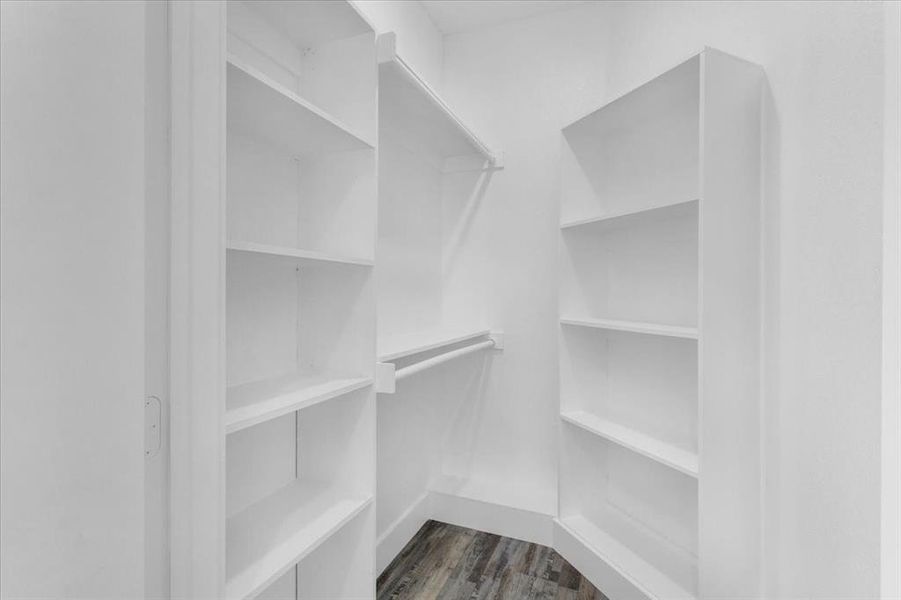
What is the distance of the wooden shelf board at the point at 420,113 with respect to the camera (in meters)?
1.46

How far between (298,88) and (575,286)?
1316mm

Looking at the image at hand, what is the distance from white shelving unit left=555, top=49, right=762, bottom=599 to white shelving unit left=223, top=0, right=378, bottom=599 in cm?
95

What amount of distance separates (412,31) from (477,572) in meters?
2.38

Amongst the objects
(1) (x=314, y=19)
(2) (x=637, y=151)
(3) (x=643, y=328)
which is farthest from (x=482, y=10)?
(3) (x=643, y=328)

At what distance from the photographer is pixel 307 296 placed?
1.38 metres

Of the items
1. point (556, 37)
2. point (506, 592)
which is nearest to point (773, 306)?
point (506, 592)

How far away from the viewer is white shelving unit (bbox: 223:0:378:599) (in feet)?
3.78

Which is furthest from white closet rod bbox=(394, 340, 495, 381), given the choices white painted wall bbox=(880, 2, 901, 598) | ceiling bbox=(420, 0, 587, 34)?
ceiling bbox=(420, 0, 587, 34)

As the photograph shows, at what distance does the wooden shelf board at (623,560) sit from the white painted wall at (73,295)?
1.52 m

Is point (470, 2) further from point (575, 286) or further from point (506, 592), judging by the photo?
point (506, 592)

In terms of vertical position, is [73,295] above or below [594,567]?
above

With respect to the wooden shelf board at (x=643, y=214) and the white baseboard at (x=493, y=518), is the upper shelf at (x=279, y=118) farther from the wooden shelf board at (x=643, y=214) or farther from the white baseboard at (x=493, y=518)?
the white baseboard at (x=493, y=518)

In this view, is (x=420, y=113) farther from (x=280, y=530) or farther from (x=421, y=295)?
(x=280, y=530)

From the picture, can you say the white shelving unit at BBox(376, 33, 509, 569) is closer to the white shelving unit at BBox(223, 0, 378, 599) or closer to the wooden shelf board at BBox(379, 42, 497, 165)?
the wooden shelf board at BBox(379, 42, 497, 165)
